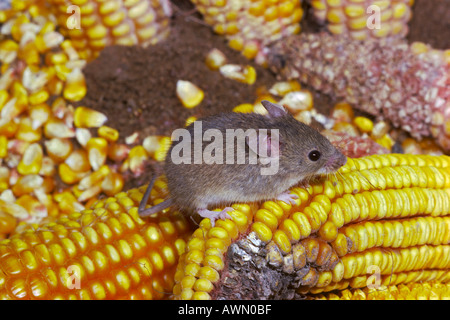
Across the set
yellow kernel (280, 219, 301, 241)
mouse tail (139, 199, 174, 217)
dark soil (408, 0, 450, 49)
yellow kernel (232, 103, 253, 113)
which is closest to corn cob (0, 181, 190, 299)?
mouse tail (139, 199, 174, 217)

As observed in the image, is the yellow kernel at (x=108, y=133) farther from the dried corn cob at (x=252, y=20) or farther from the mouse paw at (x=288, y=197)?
the mouse paw at (x=288, y=197)

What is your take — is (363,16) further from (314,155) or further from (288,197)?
(288,197)

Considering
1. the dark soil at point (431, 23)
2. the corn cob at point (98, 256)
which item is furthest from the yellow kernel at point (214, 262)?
the dark soil at point (431, 23)

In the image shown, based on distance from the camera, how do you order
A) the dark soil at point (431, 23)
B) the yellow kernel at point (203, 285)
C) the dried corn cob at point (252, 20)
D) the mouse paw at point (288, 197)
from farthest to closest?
the dark soil at point (431, 23) → the dried corn cob at point (252, 20) → the mouse paw at point (288, 197) → the yellow kernel at point (203, 285)

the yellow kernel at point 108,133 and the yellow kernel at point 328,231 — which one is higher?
the yellow kernel at point 328,231

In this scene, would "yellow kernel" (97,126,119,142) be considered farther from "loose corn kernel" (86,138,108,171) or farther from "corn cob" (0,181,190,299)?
"corn cob" (0,181,190,299)

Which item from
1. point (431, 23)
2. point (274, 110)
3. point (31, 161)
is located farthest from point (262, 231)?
point (431, 23)
